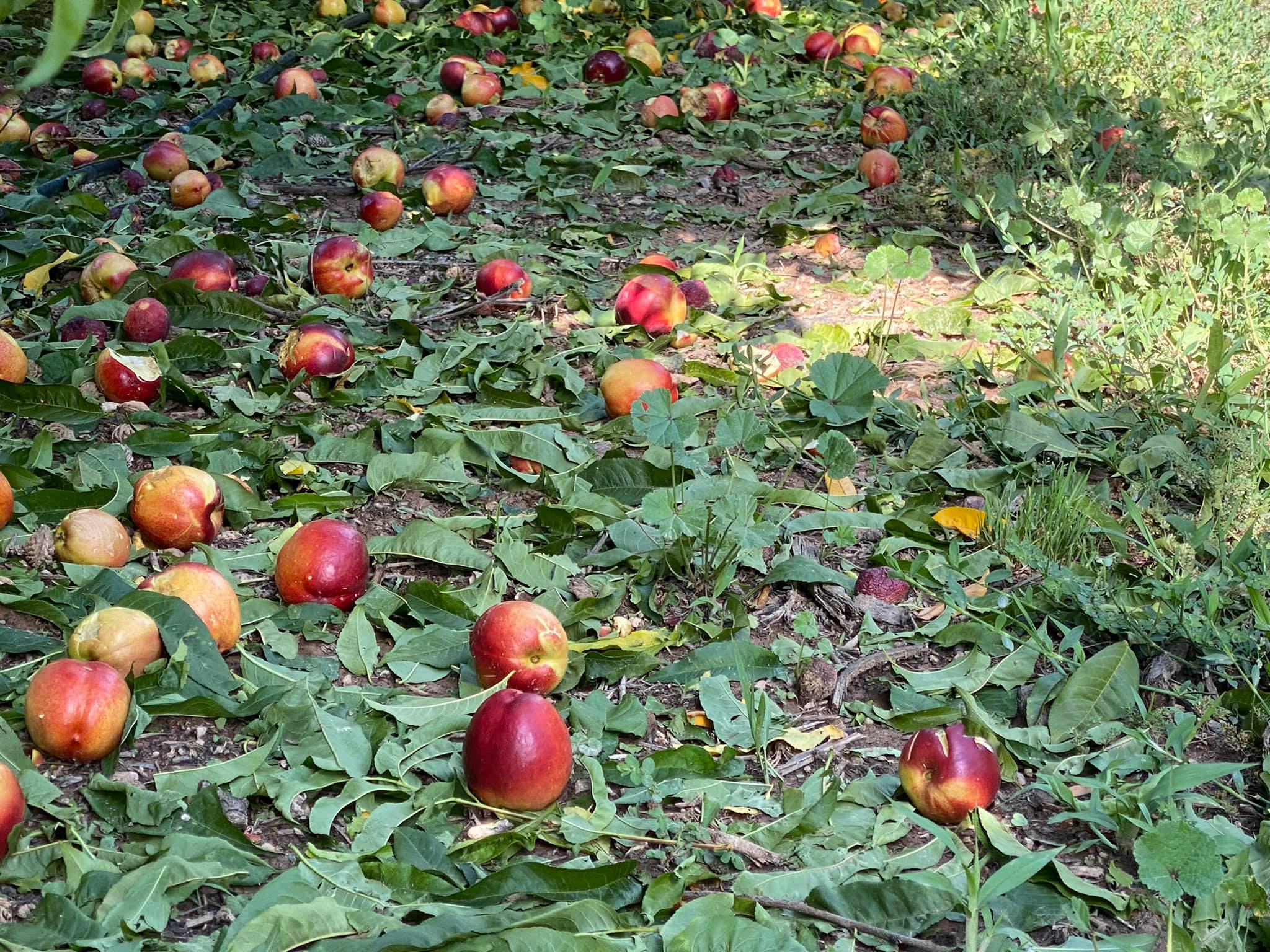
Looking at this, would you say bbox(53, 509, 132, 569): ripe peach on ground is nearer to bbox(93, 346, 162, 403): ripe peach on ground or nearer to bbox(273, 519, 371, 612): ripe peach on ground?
bbox(273, 519, 371, 612): ripe peach on ground

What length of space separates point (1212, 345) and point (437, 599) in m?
2.18

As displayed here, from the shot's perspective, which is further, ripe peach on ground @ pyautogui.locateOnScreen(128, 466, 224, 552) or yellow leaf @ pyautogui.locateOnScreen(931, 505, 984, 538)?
yellow leaf @ pyautogui.locateOnScreen(931, 505, 984, 538)

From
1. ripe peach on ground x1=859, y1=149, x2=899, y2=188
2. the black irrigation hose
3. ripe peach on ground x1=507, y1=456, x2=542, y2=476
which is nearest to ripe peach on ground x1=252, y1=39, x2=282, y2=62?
the black irrigation hose

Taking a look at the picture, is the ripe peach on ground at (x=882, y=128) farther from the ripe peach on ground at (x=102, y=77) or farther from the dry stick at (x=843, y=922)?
the dry stick at (x=843, y=922)

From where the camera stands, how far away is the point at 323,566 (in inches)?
100

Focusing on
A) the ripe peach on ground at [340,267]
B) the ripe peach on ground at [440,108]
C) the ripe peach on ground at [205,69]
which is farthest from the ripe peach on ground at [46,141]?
the ripe peach on ground at [340,267]

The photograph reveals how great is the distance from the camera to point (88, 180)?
190 inches

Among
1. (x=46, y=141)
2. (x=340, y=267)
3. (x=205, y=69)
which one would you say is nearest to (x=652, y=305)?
(x=340, y=267)

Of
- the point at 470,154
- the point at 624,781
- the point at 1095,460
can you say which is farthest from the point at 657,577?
the point at 470,154

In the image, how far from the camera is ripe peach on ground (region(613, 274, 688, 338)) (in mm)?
3795

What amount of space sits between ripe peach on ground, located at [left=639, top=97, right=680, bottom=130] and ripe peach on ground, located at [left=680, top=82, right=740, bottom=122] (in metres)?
0.06

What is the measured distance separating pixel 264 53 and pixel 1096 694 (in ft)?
17.9

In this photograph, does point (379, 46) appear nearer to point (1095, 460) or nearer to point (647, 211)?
point (647, 211)

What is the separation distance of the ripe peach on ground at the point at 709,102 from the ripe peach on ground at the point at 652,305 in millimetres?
2113
